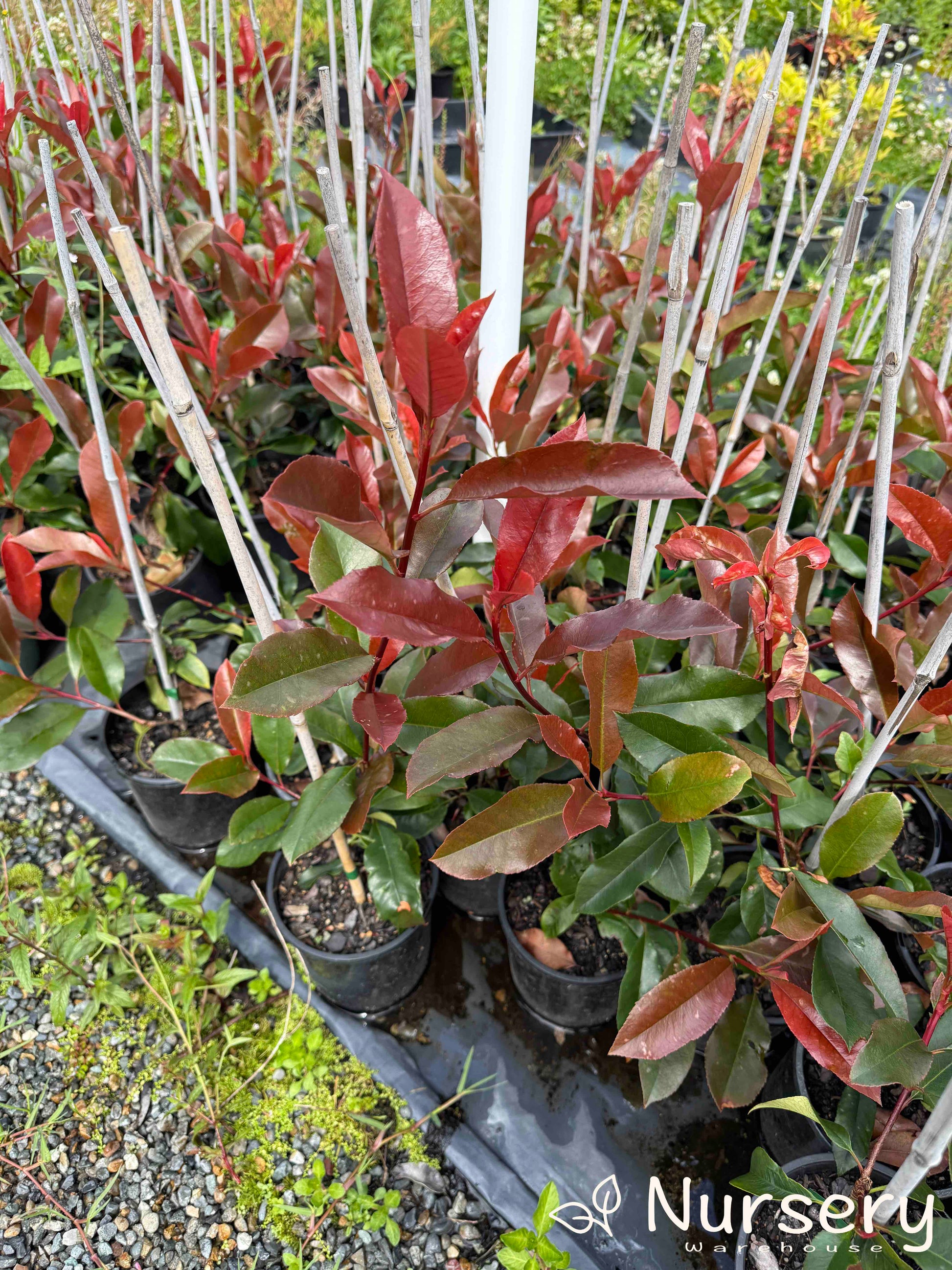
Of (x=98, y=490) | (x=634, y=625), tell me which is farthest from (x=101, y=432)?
(x=634, y=625)

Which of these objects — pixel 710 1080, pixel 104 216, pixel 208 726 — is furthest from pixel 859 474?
pixel 104 216

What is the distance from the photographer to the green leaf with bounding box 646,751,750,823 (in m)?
0.74

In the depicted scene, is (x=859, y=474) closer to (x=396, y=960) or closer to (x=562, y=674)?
(x=562, y=674)

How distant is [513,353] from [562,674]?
1.89 feet

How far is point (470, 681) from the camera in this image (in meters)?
0.73

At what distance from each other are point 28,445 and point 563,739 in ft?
3.27

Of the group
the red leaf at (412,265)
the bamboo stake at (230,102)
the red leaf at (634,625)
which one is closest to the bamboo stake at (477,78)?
the bamboo stake at (230,102)

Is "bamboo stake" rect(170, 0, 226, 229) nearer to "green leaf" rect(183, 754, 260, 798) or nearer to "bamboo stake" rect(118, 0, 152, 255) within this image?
"bamboo stake" rect(118, 0, 152, 255)

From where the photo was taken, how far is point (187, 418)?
707 millimetres

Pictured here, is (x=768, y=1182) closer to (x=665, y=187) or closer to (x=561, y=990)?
(x=561, y=990)

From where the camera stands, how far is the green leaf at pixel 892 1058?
2.38 ft

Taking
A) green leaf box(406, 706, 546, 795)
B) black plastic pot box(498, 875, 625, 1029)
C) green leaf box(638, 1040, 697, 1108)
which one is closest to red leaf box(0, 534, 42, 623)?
green leaf box(406, 706, 546, 795)

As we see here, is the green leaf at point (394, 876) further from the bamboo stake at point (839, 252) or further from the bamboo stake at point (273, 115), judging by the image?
the bamboo stake at point (273, 115)

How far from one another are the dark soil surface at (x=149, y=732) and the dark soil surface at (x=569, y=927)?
60 centimetres
